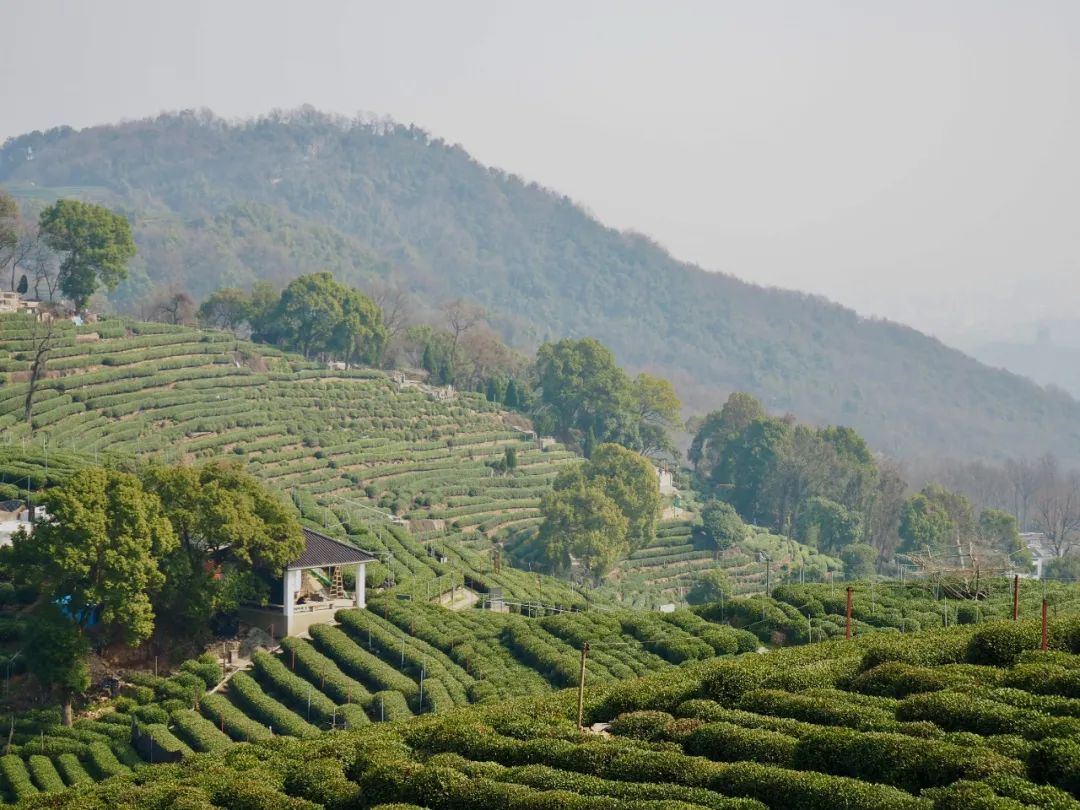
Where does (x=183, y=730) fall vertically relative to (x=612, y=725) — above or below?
below

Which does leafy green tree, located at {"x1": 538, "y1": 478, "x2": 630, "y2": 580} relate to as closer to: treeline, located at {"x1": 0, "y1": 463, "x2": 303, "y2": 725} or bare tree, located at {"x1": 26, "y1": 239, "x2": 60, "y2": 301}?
treeline, located at {"x1": 0, "y1": 463, "x2": 303, "y2": 725}

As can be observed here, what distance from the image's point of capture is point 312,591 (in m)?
48.5

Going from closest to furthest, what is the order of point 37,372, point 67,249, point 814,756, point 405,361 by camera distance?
point 814,756
point 37,372
point 67,249
point 405,361

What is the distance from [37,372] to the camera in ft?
223

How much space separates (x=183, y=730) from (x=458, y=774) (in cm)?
1831

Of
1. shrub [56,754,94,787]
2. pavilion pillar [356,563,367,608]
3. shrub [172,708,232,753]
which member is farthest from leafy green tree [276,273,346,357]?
shrub [56,754,94,787]


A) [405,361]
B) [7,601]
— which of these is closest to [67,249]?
[405,361]

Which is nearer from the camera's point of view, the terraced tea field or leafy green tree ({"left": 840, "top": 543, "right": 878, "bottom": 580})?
the terraced tea field

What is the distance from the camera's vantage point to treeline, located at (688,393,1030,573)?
95.2 metres

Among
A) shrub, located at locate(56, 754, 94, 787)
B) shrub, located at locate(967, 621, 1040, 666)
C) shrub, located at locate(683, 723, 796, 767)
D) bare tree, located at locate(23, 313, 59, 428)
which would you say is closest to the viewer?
shrub, located at locate(683, 723, 796, 767)

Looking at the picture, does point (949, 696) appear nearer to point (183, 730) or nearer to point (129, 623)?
point (183, 730)

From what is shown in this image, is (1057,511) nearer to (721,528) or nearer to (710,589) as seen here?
(721,528)

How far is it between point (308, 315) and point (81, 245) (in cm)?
1472

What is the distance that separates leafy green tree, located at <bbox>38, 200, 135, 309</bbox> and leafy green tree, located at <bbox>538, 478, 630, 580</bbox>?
92.3 feet
